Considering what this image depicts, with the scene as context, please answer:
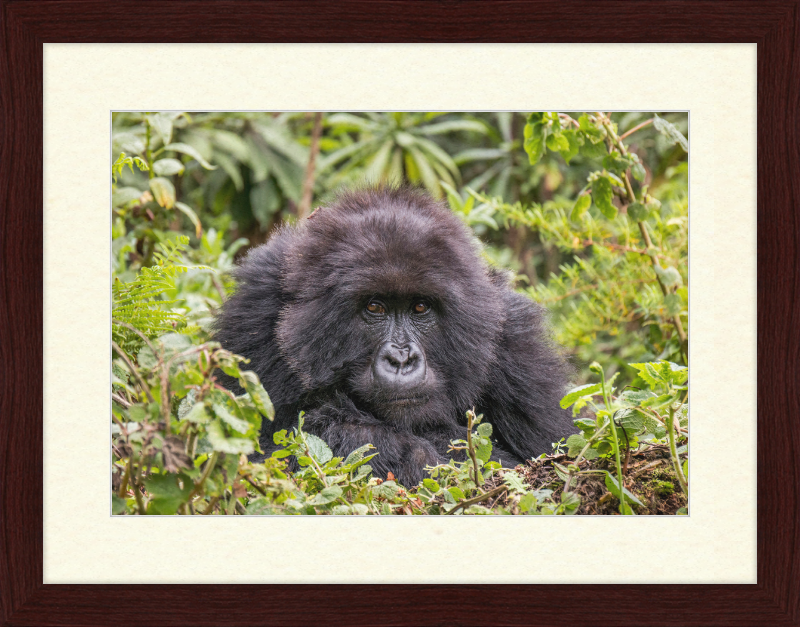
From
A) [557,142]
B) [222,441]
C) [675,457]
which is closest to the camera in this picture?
[222,441]

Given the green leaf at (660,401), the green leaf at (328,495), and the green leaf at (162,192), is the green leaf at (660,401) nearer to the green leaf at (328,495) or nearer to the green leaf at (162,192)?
the green leaf at (328,495)

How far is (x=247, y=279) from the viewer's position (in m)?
4.39

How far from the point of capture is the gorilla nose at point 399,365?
3799mm

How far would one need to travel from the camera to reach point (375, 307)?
3916 mm

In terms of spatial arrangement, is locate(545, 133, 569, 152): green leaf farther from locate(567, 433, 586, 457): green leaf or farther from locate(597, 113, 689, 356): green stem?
locate(567, 433, 586, 457): green leaf

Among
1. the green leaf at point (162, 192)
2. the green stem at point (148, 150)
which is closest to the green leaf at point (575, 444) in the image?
the green leaf at point (162, 192)

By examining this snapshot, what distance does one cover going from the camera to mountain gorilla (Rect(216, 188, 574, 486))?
12.6 ft

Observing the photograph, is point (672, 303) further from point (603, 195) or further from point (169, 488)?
point (169, 488)

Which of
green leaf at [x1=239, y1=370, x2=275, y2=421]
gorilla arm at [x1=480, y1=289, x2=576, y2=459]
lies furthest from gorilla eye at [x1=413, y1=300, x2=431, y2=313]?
green leaf at [x1=239, y1=370, x2=275, y2=421]

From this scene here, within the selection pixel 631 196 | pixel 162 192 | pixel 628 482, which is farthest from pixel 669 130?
pixel 162 192

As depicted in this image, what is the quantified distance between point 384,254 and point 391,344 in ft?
1.43
